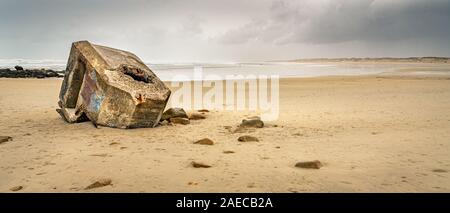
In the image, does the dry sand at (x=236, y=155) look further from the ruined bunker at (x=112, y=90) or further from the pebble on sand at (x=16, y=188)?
the ruined bunker at (x=112, y=90)

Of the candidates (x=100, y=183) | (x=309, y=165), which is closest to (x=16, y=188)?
(x=100, y=183)

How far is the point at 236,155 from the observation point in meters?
4.76

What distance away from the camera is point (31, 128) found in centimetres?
673

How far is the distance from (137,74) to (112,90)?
0.83 meters

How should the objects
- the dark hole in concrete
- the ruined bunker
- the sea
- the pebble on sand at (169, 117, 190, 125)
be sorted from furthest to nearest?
the sea → the pebble on sand at (169, 117, 190, 125) → the dark hole in concrete → the ruined bunker

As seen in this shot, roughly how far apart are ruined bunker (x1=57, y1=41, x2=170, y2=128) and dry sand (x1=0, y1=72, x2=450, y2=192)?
0.75 feet

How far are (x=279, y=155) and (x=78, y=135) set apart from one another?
130 inches

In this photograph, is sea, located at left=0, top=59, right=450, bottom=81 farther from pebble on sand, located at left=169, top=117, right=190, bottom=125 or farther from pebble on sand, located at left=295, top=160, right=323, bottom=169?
pebble on sand, located at left=295, top=160, right=323, bottom=169

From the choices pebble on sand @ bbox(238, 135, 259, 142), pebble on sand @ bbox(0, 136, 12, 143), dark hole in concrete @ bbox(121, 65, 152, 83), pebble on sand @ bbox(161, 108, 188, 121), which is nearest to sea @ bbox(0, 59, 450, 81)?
pebble on sand @ bbox(161, 108, 188, 121)

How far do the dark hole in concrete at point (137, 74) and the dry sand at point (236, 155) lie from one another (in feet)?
3.39

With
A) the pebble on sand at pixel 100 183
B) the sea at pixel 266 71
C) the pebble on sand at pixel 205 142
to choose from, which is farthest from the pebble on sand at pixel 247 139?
the sea at pixel 266 71

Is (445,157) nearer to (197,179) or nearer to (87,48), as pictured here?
(197,179)

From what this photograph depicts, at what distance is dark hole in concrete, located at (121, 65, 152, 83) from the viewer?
6.71m
